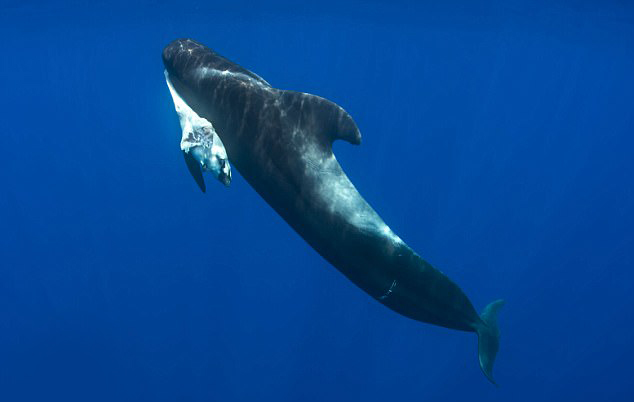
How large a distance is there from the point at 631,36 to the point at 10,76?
48853 mm

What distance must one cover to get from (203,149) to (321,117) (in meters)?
1.63

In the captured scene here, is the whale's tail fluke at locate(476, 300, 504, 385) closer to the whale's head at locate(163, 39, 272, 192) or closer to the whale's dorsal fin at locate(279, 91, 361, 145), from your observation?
the whale's dorsal fin at locate(279, 91, 361, 145)

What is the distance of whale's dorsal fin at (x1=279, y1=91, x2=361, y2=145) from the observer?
6348 millimetres

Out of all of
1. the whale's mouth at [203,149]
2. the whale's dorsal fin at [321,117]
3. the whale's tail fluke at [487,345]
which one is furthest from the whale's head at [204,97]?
the whale's tail fluke at [487,345]

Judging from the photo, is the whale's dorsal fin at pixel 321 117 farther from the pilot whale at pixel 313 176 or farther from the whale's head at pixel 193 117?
the whale's head at pixel 193 117

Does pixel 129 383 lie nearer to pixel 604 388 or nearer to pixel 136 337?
pixel 136 337

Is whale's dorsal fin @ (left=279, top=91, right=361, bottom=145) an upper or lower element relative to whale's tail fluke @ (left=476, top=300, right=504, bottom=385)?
upper

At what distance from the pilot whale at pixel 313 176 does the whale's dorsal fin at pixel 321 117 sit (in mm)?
13

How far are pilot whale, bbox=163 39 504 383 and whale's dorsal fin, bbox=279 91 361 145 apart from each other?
0.01 m

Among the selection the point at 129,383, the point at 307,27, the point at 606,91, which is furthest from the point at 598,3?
the point at 129,383

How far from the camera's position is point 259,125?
648 centimetres

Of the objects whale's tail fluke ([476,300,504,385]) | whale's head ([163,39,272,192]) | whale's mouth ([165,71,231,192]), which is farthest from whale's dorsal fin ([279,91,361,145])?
whale's tail fluke ([476,300,504,385])

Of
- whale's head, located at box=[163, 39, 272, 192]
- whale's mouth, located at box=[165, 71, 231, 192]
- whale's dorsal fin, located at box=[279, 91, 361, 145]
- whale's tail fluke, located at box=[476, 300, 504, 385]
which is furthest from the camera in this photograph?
whale's tail fluke, located at box=[476, 300, 504, 385]

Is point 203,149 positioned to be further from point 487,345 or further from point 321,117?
point 487,345
